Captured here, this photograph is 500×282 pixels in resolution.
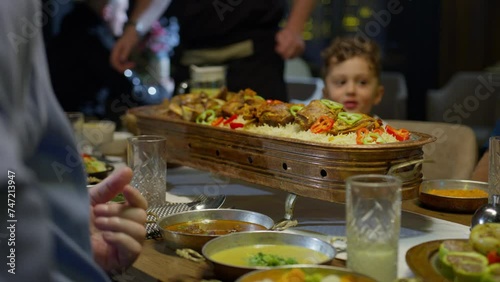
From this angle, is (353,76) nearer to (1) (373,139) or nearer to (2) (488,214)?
(1) (373,139)

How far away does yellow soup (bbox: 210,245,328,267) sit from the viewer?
143cm

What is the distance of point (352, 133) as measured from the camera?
1.91 metres

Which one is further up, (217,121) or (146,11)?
(146,11)

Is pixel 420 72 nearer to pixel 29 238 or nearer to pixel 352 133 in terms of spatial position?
pixel 352 133

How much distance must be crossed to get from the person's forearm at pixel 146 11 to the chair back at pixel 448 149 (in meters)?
1.64

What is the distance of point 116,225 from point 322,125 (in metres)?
0.81

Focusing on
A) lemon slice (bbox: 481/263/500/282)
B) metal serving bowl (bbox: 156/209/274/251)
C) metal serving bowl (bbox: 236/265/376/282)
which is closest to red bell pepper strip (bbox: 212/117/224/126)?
metal serving bowl (bbox: 156/209/274/251)

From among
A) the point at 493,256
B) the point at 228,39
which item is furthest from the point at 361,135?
the point at 228,39

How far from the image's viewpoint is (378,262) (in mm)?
1334

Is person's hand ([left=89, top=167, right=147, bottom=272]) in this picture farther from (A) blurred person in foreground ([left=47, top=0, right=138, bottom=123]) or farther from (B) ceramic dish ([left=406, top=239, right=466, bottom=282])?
(A) blurred person in foreground ([left=47, top=0, right=138, bottom=123])

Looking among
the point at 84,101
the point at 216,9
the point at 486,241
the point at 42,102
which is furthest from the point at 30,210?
the point at 84,101

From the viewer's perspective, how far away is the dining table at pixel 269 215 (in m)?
1.52

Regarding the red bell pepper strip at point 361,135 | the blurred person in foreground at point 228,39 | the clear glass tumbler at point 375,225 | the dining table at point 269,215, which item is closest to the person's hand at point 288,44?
the blurred person in foreground at point 228,39

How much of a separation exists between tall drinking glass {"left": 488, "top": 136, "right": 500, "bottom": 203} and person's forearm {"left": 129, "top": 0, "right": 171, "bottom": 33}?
93.6 inches
